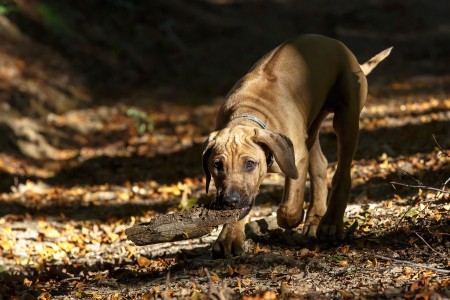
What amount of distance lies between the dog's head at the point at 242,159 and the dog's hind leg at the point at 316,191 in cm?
153

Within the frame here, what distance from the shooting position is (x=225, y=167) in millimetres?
5410

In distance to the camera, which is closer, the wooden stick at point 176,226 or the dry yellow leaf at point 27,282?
the wooden stick at point 176,226

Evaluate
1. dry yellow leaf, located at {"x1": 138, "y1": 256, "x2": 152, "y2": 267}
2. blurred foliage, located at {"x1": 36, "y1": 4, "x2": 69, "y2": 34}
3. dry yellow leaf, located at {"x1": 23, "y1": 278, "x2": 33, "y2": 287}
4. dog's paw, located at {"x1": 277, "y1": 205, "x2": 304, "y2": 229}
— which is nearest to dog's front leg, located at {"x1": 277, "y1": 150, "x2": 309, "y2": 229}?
dog's paw, located at {"x1": 277, "y1": 205, "x2": 304, "y2": 229}

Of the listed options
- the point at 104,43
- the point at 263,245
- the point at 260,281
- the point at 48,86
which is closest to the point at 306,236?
the point at 263,245

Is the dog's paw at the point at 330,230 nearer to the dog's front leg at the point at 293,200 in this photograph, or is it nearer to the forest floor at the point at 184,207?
the forest floor at the point at 184,207

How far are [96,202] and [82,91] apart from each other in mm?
6964

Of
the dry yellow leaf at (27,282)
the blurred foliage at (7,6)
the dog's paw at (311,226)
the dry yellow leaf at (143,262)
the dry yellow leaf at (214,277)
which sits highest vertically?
the blurred foliage at (7,6)

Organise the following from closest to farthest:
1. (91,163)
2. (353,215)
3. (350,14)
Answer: (353,215)
(91,163)
(350,14)

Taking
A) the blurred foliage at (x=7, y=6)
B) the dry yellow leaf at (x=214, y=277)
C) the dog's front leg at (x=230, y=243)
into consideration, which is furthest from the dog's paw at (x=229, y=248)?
the blurred foliage at (x=7, y=6)

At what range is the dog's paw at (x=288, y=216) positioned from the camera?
20.1ft

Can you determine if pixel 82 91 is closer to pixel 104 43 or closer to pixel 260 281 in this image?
pixel 104 43

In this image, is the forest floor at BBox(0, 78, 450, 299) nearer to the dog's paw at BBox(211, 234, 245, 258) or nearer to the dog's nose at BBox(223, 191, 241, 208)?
the dog's paw at BBox(211, 234, 245, 258)

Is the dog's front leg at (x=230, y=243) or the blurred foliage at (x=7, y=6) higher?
the blurred foliage at (x=7, y=6)

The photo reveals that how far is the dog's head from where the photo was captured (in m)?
5.32
